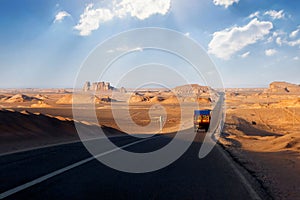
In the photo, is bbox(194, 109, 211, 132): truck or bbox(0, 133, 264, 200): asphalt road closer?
bbox(0, 133, 264, 200): asphalt road

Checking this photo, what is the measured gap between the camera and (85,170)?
10.8 metres

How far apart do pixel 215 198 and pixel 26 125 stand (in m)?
23.9

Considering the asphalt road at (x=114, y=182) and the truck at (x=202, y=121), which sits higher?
the asphalt road at (x=114, y=182)

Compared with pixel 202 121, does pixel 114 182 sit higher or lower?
higher

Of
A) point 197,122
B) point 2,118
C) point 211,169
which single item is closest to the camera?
point 211,169

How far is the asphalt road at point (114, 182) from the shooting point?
7.61 meters

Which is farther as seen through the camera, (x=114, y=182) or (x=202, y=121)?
(x=202, y=121)

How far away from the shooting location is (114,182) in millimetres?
9008

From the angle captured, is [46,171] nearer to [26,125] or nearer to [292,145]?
[292,145]

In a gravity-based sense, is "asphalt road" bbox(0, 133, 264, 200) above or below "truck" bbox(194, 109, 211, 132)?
above

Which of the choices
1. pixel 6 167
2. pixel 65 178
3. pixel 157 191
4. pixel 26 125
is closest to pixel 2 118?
pixel 26 125

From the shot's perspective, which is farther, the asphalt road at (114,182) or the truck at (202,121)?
the truck at (202,121)

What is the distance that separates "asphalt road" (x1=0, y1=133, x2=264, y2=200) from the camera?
7613 millimetres

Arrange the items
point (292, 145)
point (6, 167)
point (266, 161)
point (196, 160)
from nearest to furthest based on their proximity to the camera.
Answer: point (6, 167) → point (196, 160) → point (266, 161) → point (292, 145)
